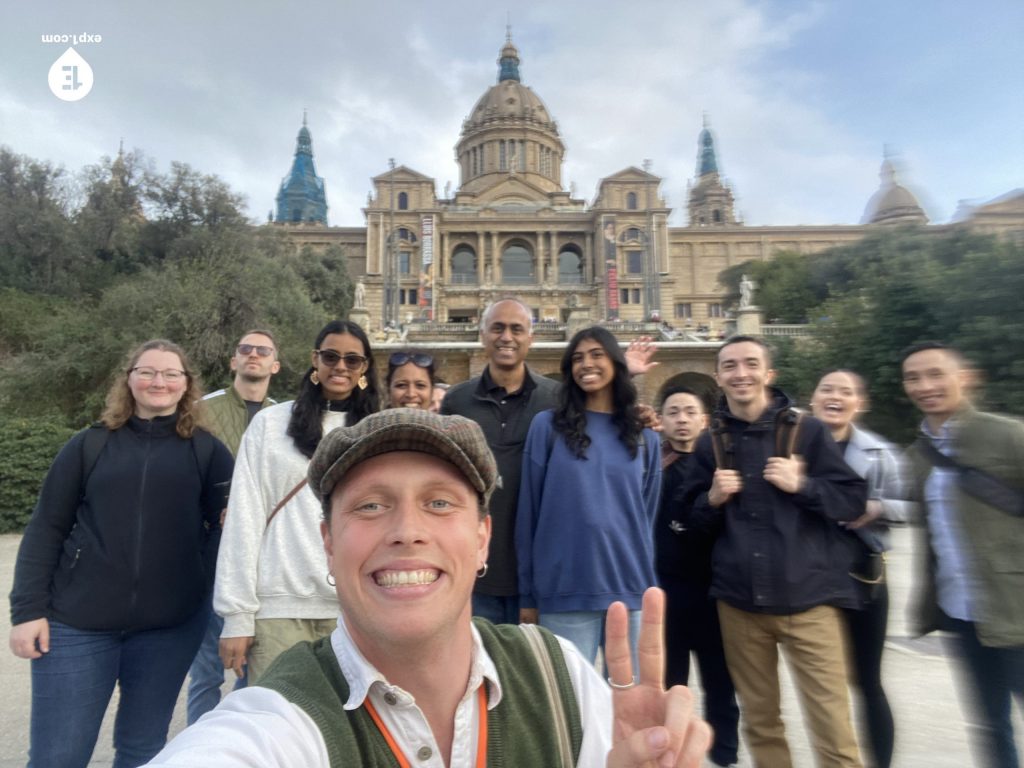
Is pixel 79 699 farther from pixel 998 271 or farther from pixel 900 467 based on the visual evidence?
pixel 998 271

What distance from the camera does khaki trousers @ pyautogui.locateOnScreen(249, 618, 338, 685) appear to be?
2594mm

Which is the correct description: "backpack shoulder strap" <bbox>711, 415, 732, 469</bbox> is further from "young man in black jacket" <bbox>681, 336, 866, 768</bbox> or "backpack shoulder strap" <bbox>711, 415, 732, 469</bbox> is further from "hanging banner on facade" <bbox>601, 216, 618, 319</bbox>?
"hanging banner on facade" <bbox>601, 216, 618, 319</bbox>

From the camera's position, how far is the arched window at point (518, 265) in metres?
54.4

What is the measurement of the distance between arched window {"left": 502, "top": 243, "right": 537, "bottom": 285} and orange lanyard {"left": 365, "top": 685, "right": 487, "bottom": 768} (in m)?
53.1

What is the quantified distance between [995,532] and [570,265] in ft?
178

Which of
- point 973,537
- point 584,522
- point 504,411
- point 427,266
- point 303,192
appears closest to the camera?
point 973,537

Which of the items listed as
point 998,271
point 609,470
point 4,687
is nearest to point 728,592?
point 609,470

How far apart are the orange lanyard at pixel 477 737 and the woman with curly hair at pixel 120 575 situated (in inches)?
75.7

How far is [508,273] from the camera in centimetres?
5481

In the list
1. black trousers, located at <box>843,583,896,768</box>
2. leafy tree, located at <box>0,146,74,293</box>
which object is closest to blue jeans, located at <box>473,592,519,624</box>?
black trousers, located at <box>843,583,896,768</box>

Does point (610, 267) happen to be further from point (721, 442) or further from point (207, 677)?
point (207, 677)

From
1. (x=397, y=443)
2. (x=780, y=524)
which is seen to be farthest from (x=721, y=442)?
(x=397, y=443)

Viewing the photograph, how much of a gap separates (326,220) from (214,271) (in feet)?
182

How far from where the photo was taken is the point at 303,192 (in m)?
72.0
